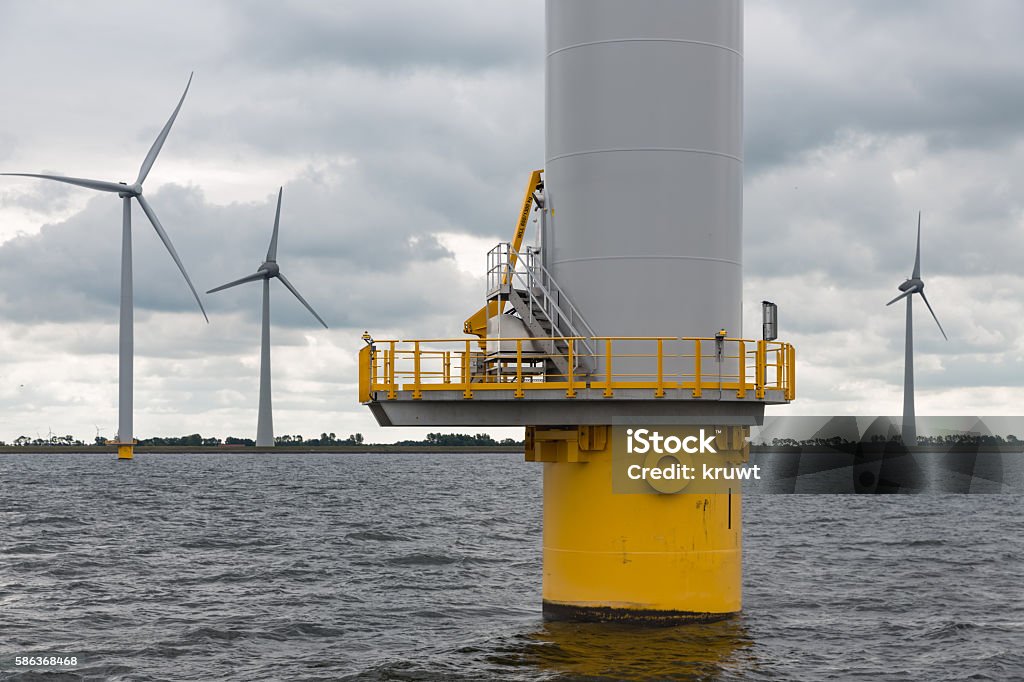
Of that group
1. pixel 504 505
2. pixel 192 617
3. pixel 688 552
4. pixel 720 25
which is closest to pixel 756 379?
pixel 688 552

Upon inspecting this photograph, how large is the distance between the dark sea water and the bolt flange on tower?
1.74 m

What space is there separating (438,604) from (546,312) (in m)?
10.2

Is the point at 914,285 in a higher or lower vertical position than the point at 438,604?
higher

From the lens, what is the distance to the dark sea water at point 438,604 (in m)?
23.7

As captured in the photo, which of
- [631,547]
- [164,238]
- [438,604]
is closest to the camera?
[631,547]

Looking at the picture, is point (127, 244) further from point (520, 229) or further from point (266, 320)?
point (520, 229)

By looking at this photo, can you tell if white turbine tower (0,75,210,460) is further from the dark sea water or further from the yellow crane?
the yellow crane

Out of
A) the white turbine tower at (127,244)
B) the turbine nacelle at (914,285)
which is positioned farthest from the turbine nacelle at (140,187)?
the turbine nacelle at (914,285)

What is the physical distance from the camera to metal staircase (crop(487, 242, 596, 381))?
25062mm

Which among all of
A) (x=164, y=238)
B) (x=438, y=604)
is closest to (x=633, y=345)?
(x=438, y=604)

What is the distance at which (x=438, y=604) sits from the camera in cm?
3200

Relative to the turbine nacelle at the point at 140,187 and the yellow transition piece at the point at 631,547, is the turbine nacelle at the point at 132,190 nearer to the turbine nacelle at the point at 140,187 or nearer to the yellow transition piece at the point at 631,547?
the turbine nacelle at the point at 140,187

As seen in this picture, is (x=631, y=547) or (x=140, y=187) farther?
(x=140, y=187)

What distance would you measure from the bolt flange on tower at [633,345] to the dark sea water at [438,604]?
1.74 m
